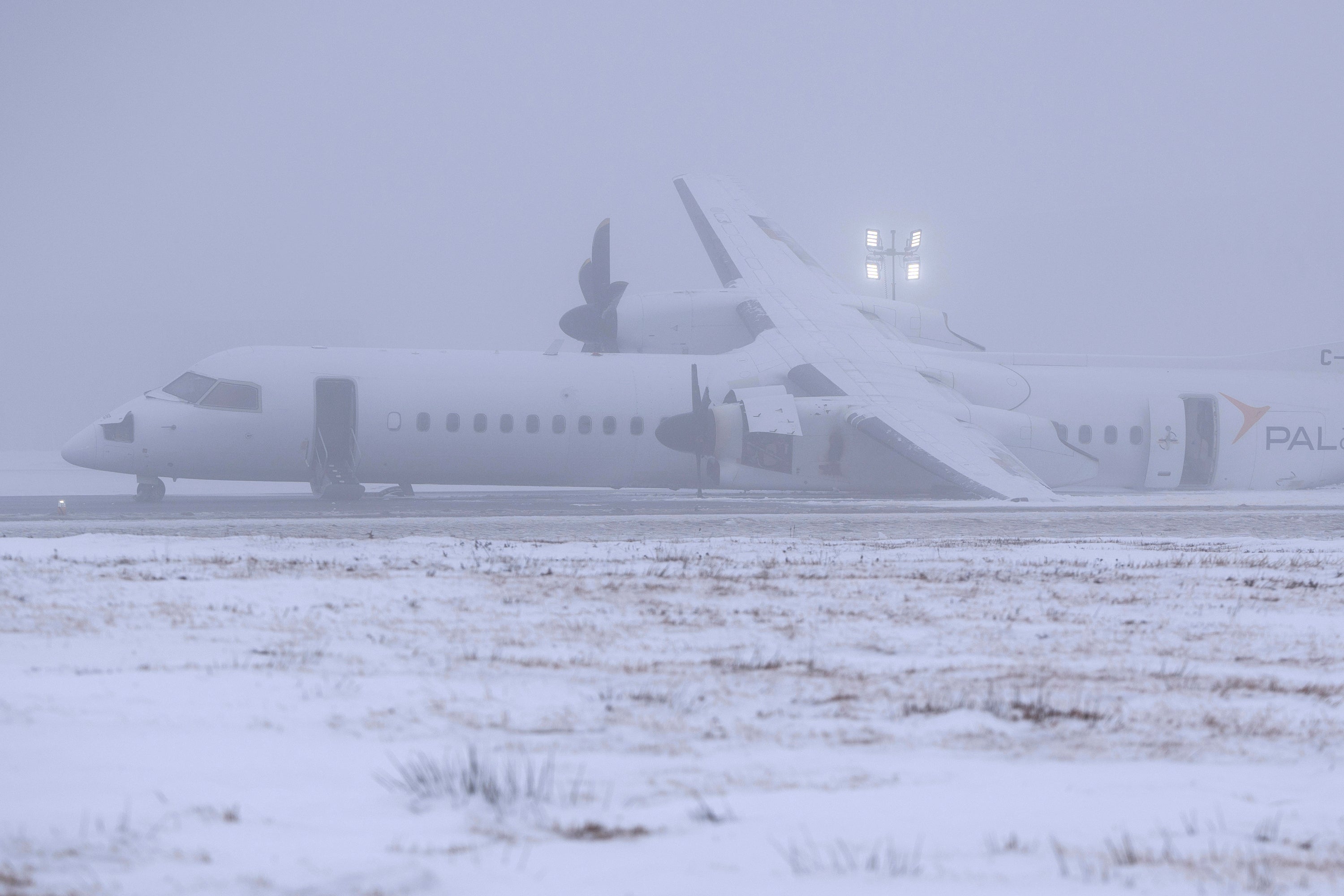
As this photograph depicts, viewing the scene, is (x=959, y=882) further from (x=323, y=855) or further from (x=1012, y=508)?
(x=1012, y=508)

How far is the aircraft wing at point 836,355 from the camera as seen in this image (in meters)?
21.2

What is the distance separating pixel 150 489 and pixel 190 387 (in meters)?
2.25

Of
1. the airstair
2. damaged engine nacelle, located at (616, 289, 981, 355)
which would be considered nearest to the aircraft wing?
damaged engine nacelle, located at (616, 289, 981, 355)

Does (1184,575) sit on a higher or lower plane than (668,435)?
lower

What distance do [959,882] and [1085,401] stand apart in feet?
82.7

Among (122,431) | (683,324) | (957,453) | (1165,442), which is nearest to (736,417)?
(957,453)

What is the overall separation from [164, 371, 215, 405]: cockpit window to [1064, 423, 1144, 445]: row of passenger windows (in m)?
19.0

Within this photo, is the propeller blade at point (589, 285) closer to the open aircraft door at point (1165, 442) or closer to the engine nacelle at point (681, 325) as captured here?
the engine nacelle at point (681, 325)

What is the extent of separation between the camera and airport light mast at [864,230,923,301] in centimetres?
4269

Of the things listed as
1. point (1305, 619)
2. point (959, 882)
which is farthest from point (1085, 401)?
point (959, 882)

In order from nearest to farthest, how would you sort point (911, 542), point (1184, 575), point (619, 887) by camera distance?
point (619, 887) < point (1184, 575) < point (911, 542)

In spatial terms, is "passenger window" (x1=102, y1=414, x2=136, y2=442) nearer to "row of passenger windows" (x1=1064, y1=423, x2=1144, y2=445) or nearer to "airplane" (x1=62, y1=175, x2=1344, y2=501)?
"airplane" (x1=62, y1=175, x2=1344, y2=501)

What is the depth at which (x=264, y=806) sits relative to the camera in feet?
9.77

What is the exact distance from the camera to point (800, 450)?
77.0 feet
